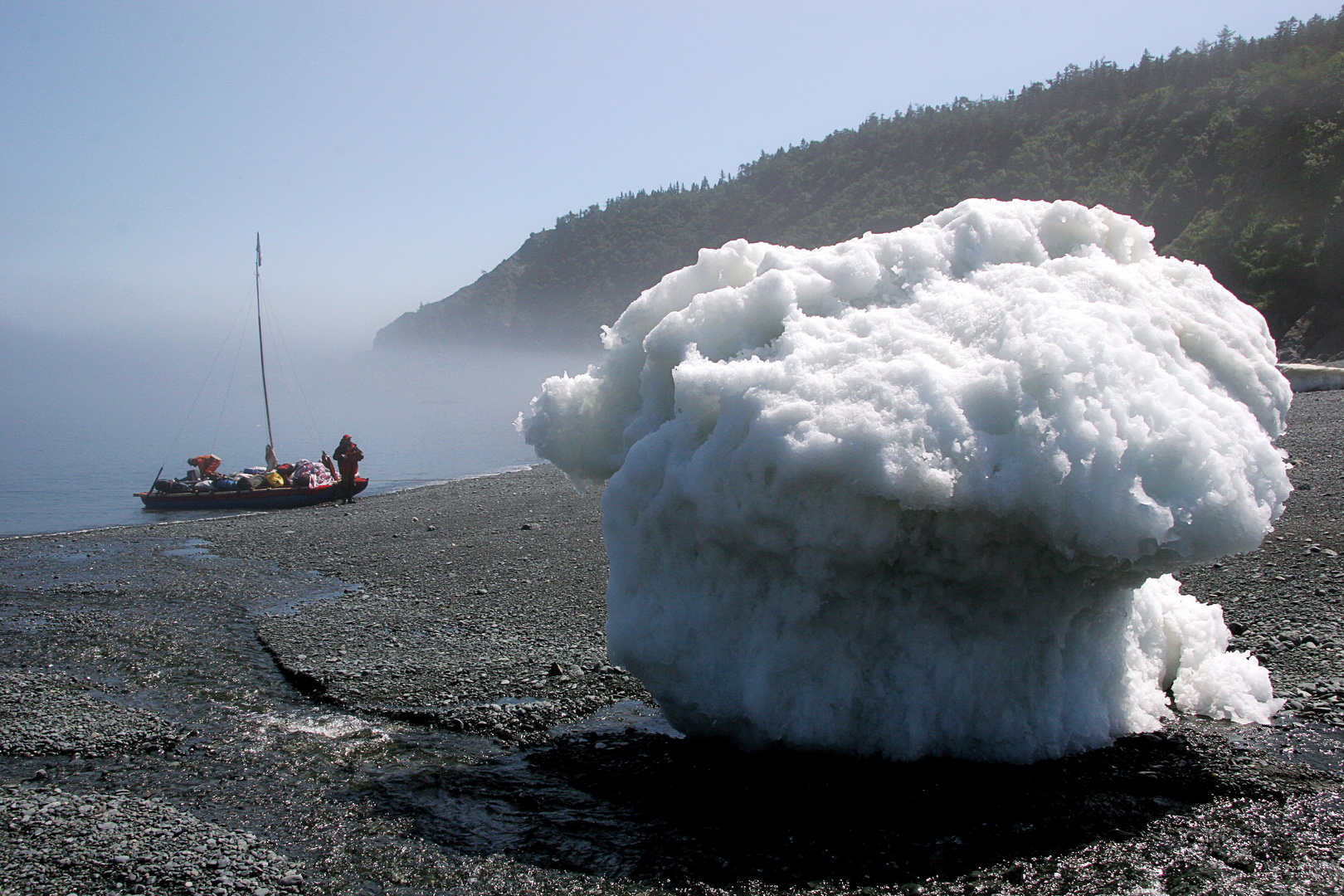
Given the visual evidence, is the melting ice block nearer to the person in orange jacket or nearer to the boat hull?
the boat hull

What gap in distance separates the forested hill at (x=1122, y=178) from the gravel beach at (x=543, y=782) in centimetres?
5183

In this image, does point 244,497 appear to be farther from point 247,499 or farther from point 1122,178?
point 1122,178

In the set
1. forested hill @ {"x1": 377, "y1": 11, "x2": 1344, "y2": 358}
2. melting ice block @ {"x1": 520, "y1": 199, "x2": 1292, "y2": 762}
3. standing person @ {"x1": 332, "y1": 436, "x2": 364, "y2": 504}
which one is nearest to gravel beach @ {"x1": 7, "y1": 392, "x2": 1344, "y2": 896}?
melting ice block @ {"x1": 520, "y1": 199, "x2": 1292, "y2": 762}

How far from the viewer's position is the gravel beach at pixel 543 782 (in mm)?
4707

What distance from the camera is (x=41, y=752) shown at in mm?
6766

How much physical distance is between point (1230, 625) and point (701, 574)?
213 inches

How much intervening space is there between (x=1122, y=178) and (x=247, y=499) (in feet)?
265

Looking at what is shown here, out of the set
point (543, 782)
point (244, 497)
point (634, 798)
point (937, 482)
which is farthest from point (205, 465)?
point (937, 482)

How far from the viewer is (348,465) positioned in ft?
90.5

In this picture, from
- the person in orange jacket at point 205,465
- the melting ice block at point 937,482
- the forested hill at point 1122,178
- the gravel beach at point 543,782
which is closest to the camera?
the gravel beach at point 543,782

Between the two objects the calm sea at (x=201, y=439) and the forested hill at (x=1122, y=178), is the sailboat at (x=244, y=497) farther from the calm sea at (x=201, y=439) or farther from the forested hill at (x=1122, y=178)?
the forested hill at (x=1122, y=178)

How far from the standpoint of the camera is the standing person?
27.6 meters

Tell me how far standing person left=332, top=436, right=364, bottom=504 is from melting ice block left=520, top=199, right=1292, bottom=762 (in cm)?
2247

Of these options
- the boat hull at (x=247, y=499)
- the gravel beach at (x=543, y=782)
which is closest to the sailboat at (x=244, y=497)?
the boat hull at (x=247, y=499)
